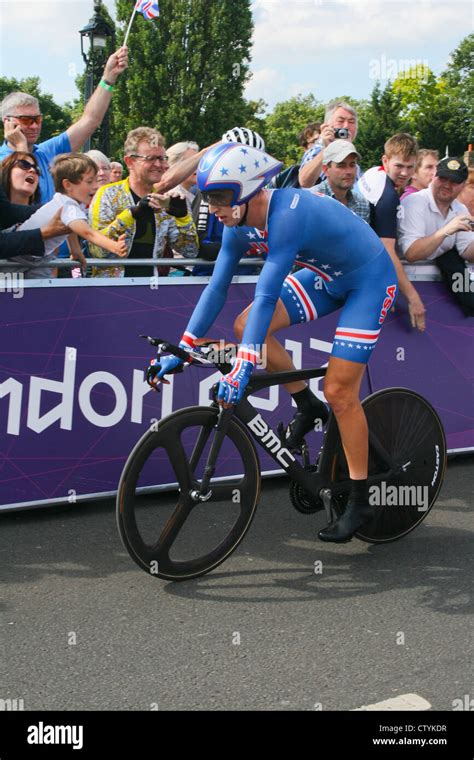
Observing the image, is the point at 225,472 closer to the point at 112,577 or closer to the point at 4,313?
the point at 112,577

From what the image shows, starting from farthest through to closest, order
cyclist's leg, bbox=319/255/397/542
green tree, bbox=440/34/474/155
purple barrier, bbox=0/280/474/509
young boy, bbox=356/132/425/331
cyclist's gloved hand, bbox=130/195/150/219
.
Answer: green tree, bbox=440/34/474/155 < young boy, bbox=356/132/425/331 < cyclist's gloved hand, bbox=130/195/150/219 < purple barrier, bbox=0/280/474/509 < cyclist's leg, bbox=319/255/397/542

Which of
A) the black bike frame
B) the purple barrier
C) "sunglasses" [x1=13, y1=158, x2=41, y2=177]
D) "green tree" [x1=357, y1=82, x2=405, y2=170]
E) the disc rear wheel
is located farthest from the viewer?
"green tree" [x1=357, y1=82, x2=405, y2=170]

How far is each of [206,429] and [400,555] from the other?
1.34m

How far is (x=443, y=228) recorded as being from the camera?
21.4 feet

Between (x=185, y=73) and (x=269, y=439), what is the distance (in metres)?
47.8

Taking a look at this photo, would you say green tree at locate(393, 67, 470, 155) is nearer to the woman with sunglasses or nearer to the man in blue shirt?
the man in blue shirt

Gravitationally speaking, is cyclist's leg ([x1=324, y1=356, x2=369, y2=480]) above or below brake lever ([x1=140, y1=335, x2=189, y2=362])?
below

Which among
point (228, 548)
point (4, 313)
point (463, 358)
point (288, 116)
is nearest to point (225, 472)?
point (228, 548)

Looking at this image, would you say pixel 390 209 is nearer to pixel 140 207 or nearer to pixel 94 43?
pixel 140 207

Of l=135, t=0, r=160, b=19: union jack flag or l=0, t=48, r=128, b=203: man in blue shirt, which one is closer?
l=0, t=48, r=128, b=203: man in blue shirt

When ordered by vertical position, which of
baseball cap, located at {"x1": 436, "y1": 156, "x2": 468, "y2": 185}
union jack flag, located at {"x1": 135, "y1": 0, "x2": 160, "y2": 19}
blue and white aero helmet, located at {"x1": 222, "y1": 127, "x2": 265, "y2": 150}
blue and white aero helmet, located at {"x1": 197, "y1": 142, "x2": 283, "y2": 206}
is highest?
union jack flag, located at {"x1": 135, "y1": 0, "x2": 160, "y2": 19}

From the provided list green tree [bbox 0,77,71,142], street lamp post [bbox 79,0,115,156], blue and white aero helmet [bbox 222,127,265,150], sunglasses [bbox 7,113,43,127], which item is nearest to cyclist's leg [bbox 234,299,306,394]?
blue and white aero helmet [bbox 222,127,265,150]

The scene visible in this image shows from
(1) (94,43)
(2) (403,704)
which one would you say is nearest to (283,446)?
(2) (403,704)

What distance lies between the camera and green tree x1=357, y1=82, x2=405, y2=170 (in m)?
61.8
